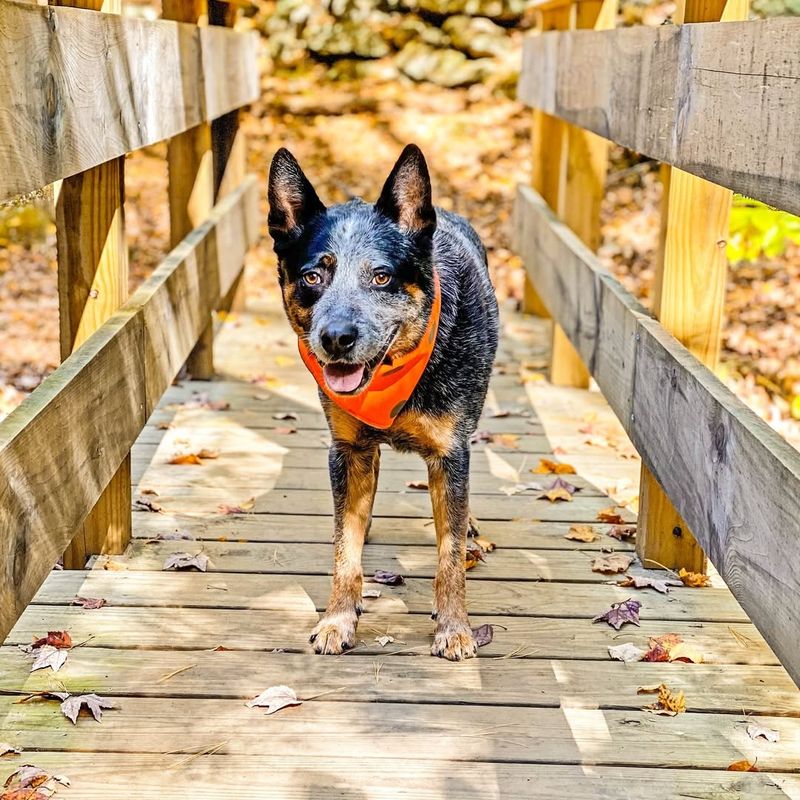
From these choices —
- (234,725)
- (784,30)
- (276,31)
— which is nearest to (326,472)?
(234,725)

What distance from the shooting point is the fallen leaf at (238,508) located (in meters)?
4.59

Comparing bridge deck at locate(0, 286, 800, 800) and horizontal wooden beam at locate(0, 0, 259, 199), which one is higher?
horizontal wooden beam at locate(0, 0, 259, 199)

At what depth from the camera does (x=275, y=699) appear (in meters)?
3.10

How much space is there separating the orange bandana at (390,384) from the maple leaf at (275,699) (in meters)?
0.84

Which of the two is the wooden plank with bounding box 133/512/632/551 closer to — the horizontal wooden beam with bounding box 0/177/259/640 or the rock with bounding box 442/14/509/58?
the horizontal wooden beam with bounding box 0/177/259/640

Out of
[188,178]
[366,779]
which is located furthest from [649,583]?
[188,178]

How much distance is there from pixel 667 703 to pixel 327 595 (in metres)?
1.26

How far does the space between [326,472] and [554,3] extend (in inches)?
141

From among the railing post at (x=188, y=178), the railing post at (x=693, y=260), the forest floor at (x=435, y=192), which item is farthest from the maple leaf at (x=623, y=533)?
the forest floor at (x=435, y=192)

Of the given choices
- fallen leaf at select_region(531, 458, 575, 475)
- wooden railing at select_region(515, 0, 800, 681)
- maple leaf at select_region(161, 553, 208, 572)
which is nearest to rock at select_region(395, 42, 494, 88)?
wooden railing at select_region(515, 0, 800, 681)

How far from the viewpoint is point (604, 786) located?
107 inches

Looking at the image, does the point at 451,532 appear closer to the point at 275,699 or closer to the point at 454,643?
the point at 454,643

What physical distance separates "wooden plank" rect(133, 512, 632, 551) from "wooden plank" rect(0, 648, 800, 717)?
97cm

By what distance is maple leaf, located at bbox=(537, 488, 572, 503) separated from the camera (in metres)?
4.79
